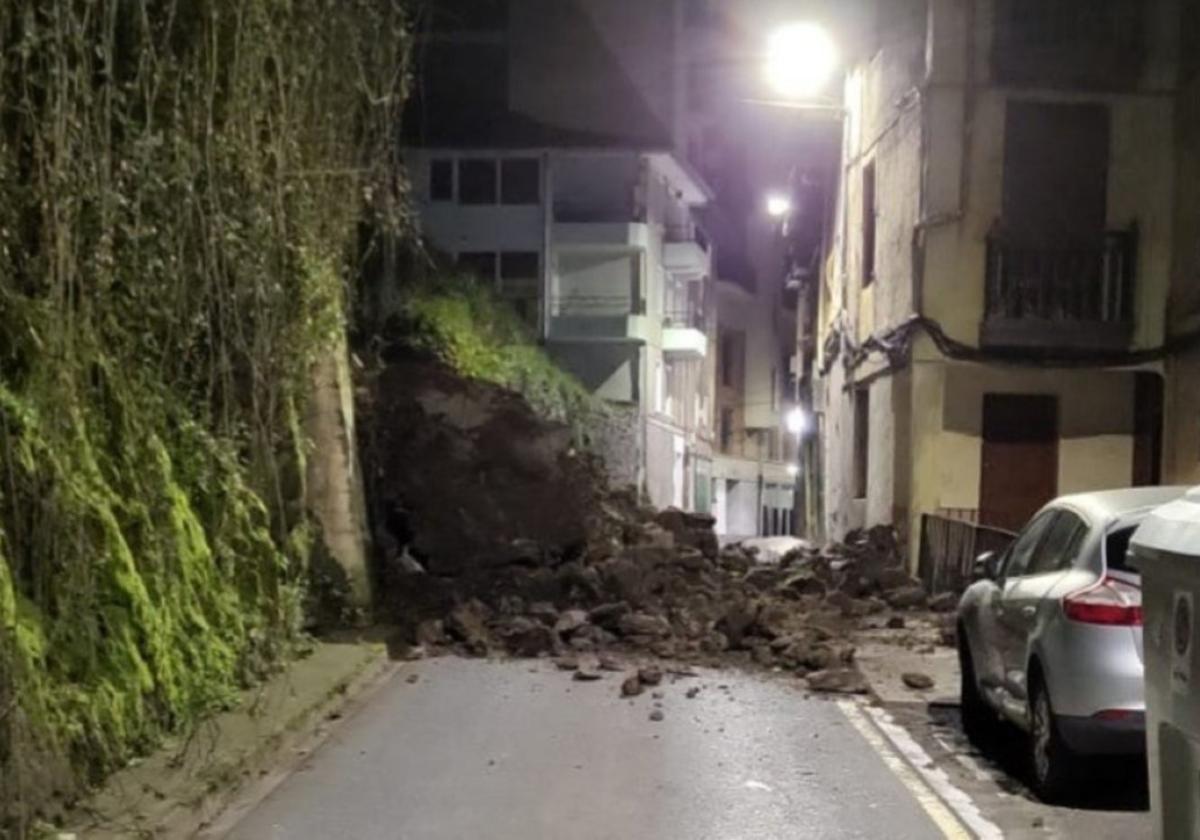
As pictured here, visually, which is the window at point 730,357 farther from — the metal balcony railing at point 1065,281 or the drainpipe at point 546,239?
the metal balcony railing at point 1065,281

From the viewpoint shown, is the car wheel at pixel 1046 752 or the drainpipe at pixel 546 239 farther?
the drainpipe at pixel 546 239

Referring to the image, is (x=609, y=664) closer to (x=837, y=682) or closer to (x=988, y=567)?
(x=837, y=682)

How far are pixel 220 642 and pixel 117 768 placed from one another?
1.82 meters

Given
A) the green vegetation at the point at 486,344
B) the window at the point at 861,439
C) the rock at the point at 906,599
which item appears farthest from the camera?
the green vegetation at the point at 486,344

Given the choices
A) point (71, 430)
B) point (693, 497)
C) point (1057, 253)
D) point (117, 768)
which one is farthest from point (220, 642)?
point (693, 497)

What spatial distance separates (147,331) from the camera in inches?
306

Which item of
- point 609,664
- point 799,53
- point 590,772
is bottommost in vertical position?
point 609,664

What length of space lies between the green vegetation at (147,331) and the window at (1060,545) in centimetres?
502

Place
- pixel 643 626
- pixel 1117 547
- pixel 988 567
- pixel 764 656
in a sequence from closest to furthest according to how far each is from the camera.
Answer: pixel 1117 547
pixel 988 567
pixel 764 656
pixel 643 626

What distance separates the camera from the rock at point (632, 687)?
10.7 m

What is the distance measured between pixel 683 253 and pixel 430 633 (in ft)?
90.3

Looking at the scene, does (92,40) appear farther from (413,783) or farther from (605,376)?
(605,376)

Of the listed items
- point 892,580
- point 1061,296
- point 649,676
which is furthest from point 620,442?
point 649,676

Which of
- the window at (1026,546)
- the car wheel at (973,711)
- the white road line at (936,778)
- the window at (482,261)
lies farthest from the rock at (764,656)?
the window at (482,261)
